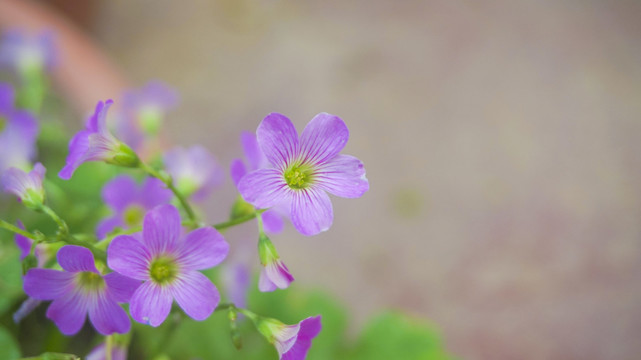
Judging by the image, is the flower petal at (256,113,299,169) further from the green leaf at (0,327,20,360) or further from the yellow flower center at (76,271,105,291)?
the green leaf at (0,327,20,360)

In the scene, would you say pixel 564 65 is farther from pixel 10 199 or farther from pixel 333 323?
pixel 10 199

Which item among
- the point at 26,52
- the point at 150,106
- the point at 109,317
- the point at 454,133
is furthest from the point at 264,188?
the point at 454,133

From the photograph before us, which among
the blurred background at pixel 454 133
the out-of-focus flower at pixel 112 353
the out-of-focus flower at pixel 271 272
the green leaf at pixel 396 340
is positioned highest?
the blurred background at pixel 454 133

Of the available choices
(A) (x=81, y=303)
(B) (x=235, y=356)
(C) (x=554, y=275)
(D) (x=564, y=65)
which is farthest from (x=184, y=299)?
(D) (x=564, y=65)

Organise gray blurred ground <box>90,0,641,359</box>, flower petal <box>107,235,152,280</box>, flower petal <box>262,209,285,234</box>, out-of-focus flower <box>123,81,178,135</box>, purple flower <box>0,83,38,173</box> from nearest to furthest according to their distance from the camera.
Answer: flower petal <box>107,235,152,280</box> → flower petal <box>262,209,285,234</box> → purple flower <box>0,83,38,173</box> → out-of-focus flower <box>123,81,178,135</box> → gray blurred ground <box>90,0,641,359</box>

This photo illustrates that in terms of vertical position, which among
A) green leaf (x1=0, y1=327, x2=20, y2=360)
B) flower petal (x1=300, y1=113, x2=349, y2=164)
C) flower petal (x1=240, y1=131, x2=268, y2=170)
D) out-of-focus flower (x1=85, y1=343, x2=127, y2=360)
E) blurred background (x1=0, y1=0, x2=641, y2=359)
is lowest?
green leaf (x1=0, y1=327, x2=20, y2=360)

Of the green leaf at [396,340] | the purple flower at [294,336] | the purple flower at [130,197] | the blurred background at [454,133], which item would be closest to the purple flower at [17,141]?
the purple flower at [130,197]

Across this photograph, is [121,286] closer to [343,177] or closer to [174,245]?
Answer: [174,245]

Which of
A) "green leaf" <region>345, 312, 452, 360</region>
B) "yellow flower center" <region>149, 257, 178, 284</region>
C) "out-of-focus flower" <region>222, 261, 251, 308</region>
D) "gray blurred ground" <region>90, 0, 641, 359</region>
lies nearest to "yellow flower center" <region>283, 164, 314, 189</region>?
"yellow flower center" <region>149, 257, 178, 284</region>

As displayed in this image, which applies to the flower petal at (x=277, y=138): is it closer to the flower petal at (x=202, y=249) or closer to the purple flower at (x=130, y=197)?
the flower petal at (x=202, y=249)
